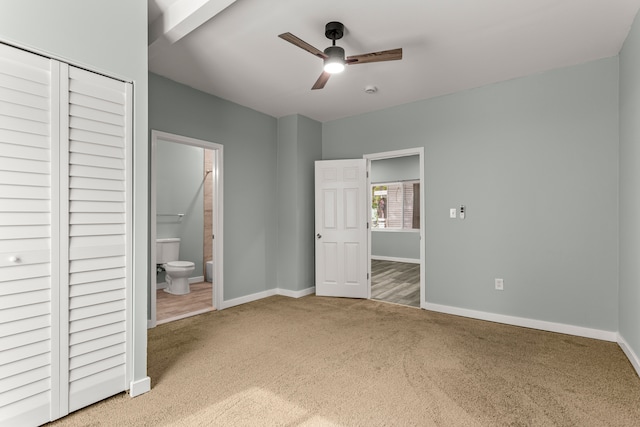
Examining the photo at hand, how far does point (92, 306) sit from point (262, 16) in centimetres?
225

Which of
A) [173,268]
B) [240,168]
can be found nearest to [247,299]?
[173,268]

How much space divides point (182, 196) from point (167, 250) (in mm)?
959

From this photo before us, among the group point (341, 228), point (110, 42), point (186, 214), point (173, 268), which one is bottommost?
point (173, 268)

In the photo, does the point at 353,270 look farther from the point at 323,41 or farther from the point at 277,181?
the point at 323,41

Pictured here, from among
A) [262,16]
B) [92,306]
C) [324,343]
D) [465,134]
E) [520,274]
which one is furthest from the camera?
[465,134]

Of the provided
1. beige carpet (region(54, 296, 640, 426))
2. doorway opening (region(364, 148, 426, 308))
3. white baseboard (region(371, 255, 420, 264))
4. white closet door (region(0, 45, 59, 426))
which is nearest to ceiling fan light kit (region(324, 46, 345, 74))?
white closet door (region(0, 45, 59, 426))

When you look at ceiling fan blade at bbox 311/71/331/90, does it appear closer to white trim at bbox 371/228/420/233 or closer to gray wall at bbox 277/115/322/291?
gray wall at bbox 277/115/322/291

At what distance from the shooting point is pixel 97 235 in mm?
2043

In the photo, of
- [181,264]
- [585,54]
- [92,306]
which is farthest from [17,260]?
[585,54]

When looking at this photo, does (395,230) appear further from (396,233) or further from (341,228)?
(341,228)

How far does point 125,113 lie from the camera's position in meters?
2.16

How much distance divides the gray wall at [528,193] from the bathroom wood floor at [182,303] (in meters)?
2.86

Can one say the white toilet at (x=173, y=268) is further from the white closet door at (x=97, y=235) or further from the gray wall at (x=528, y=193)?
the gray wall at (x=528, y=193)

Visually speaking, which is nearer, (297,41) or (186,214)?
(297,41)
